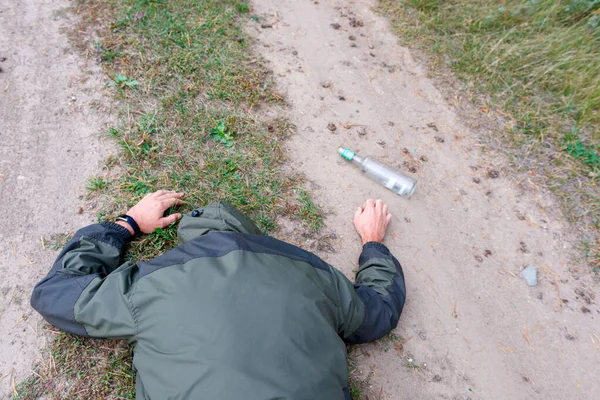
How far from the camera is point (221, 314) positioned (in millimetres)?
1653

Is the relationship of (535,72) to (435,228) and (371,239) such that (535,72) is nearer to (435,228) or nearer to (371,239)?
(435,228)

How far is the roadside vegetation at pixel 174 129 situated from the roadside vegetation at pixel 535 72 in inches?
74.2

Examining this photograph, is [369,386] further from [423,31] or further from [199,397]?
[423,31]

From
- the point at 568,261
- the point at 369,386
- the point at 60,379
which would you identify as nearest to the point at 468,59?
the point at 568,261

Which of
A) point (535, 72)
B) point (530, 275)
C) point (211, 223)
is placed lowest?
point (530, 275)

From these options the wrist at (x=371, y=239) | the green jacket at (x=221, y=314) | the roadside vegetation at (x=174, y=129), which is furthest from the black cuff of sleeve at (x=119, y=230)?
the wrist at (x=371, y=239)

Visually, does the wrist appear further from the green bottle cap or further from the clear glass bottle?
the green bottle cap

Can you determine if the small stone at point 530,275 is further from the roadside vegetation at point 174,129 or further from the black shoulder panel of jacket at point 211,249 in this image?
the black shoulder panel of jacket at point 211,249

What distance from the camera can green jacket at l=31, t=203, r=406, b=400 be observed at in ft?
5.24

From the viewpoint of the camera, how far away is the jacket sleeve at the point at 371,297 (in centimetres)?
223

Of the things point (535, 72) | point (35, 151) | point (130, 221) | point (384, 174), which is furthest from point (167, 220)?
point (535, 72)

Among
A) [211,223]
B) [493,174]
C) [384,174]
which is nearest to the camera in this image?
[211,223]

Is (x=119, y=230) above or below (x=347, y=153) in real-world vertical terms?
below

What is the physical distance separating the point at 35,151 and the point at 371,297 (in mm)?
2719
